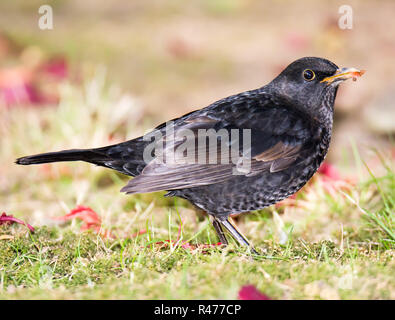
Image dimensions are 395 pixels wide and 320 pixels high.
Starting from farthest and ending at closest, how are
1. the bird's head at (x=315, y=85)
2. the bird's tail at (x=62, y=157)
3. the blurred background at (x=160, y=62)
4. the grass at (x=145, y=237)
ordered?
1. the blurred background at (x=160, y=62)
2. the bird's head at (x=315, y=85)
3. the bird's tail at (x=62, y=157)
4. the grass at (x=145, y=237)

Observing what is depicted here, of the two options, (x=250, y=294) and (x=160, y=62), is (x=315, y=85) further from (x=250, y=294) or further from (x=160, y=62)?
(x=160, y=62)

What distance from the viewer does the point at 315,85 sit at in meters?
4.39

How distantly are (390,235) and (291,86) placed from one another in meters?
1.36

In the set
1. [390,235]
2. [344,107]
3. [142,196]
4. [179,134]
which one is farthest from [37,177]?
[344,107]

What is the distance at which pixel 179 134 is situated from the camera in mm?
4160

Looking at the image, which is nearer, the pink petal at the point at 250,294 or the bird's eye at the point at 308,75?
the pink petal at the point at 250,294

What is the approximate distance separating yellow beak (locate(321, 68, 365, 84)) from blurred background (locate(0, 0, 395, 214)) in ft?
5.11

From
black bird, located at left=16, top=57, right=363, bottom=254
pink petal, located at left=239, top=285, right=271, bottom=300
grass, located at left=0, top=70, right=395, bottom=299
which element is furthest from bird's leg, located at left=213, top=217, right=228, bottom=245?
pink petal, located at left=239, top=285, right=271, bottom=300

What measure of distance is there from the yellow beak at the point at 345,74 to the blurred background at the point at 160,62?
1.56 metres

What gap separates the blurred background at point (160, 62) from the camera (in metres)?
6.75

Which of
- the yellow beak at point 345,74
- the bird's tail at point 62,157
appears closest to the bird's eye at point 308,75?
the yellow beak at point 345,74

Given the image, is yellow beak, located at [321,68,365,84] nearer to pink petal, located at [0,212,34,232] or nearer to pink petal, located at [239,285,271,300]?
pink petal, located at [239,285,271,300]

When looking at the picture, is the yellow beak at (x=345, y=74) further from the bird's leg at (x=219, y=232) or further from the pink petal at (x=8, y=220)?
the pink petal at (x=8, y=220)

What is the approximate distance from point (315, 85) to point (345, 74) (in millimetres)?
243
